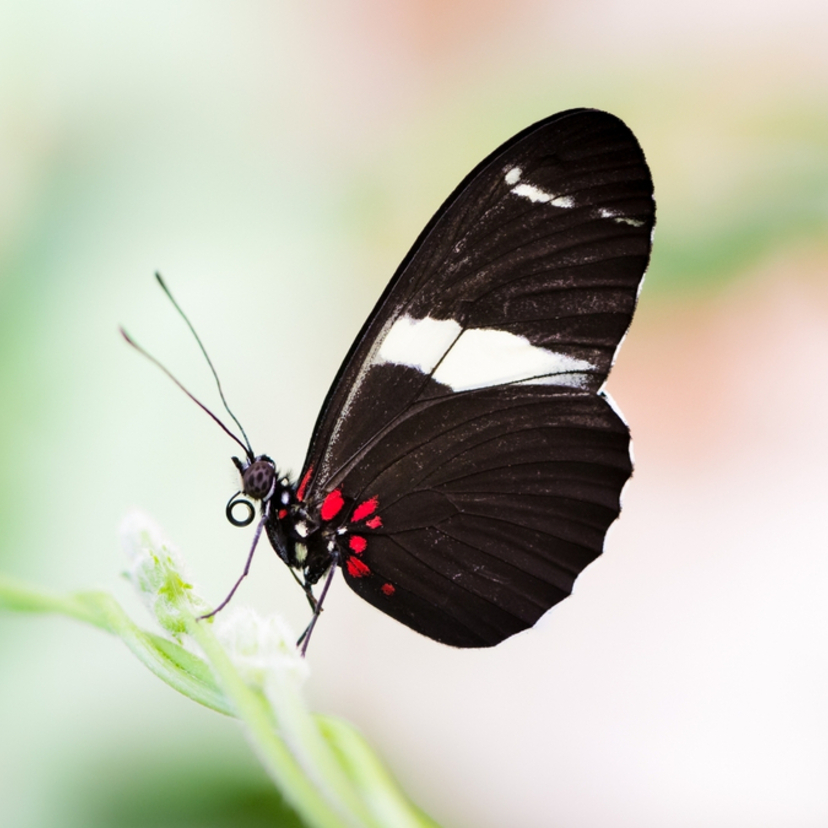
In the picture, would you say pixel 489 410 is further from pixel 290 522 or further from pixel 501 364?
pixel 290 522

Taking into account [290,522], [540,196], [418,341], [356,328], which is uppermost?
[356,328]

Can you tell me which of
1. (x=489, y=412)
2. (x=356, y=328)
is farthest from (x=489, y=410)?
(x=356, y=328)

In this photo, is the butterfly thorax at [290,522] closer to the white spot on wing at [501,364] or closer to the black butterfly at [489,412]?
the black butterfly at [489,412]

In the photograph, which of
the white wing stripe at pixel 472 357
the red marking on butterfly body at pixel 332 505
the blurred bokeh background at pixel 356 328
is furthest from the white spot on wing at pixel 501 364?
the blurred bokeh background at pixel 356 328

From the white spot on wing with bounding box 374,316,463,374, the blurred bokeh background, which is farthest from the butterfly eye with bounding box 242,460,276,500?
the blurred bokeh background

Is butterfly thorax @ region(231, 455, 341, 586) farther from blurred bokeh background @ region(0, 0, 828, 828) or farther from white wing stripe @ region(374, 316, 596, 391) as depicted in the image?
blurred bokeh background @ region(0, 0, 828, 828)

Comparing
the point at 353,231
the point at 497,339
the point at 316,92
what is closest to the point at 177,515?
the point at 353,231
